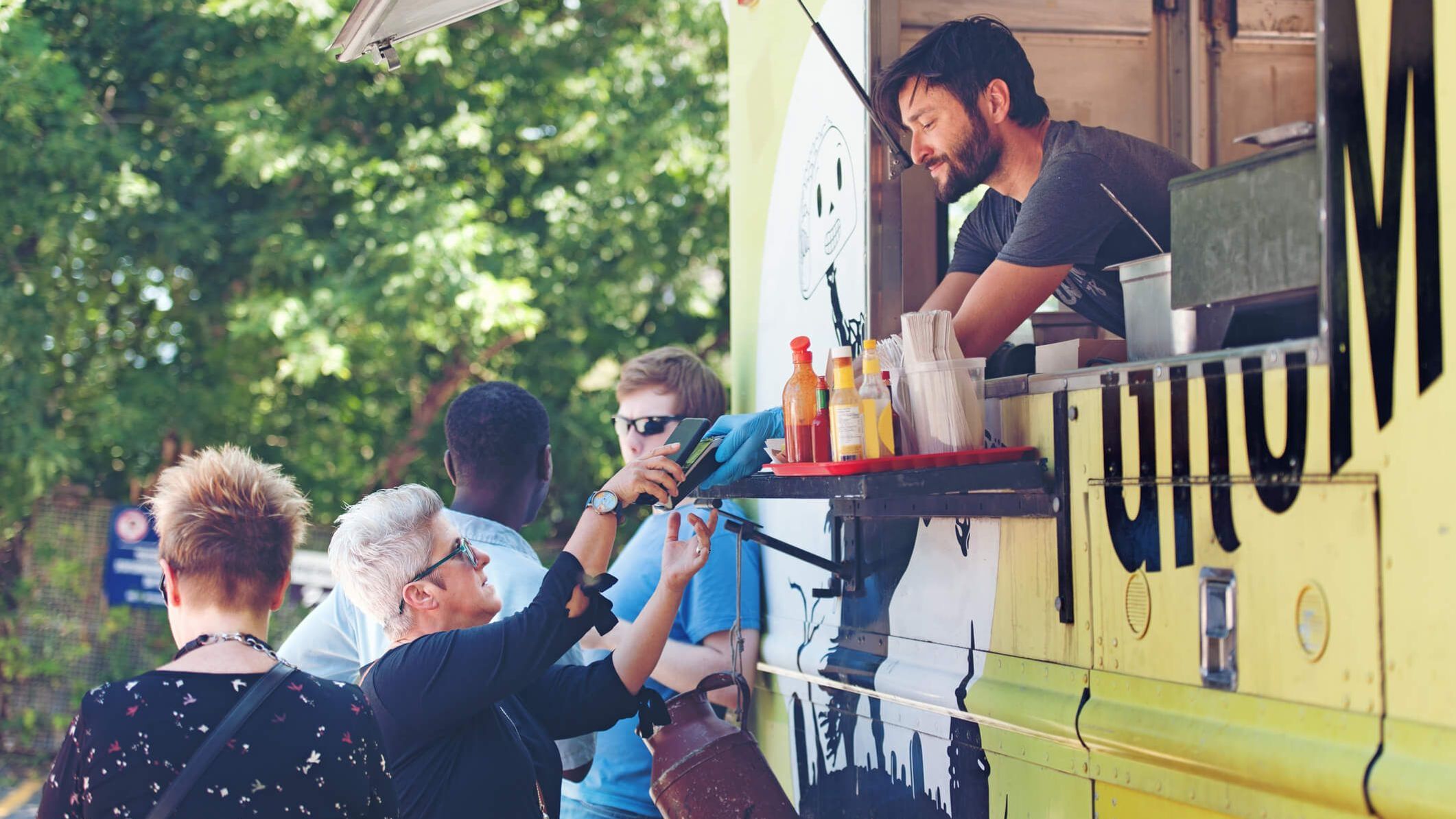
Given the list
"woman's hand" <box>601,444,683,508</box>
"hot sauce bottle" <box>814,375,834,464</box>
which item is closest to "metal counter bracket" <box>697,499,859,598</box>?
"woman's hand" <box>601,444,683,508</box>

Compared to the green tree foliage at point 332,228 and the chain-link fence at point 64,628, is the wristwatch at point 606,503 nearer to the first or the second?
the green tree foliage at point 332,228

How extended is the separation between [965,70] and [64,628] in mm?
9331

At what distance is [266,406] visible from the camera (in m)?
10.5

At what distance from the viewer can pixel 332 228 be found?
9.75 m

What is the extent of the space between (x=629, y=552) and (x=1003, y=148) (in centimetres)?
158

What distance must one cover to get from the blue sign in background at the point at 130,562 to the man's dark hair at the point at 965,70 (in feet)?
25.8

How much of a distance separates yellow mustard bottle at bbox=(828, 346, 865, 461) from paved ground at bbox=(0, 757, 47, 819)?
7880mm

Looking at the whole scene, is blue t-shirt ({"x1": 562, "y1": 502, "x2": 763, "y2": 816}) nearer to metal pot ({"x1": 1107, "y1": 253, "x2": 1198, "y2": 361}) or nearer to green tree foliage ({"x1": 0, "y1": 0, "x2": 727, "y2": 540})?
metal pot ({"x1": 1107, "y1": 253, "x2": 1198, "y2": 361})

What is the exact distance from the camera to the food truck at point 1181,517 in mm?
1740

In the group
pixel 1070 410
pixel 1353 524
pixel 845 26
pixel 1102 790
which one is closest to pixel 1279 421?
pixel 1353 524

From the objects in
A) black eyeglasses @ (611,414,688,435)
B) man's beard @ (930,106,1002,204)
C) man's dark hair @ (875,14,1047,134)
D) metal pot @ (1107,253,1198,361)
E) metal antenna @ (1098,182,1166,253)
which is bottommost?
black eyeglasses @ (611,414,688,435)

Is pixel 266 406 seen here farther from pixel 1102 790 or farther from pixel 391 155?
pixel 1102 790

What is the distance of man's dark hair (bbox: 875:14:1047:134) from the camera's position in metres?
3.14

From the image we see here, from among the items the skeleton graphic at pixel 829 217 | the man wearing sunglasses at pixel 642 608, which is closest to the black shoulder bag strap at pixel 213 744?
the man wearing sunglasses at pixel 642 608
